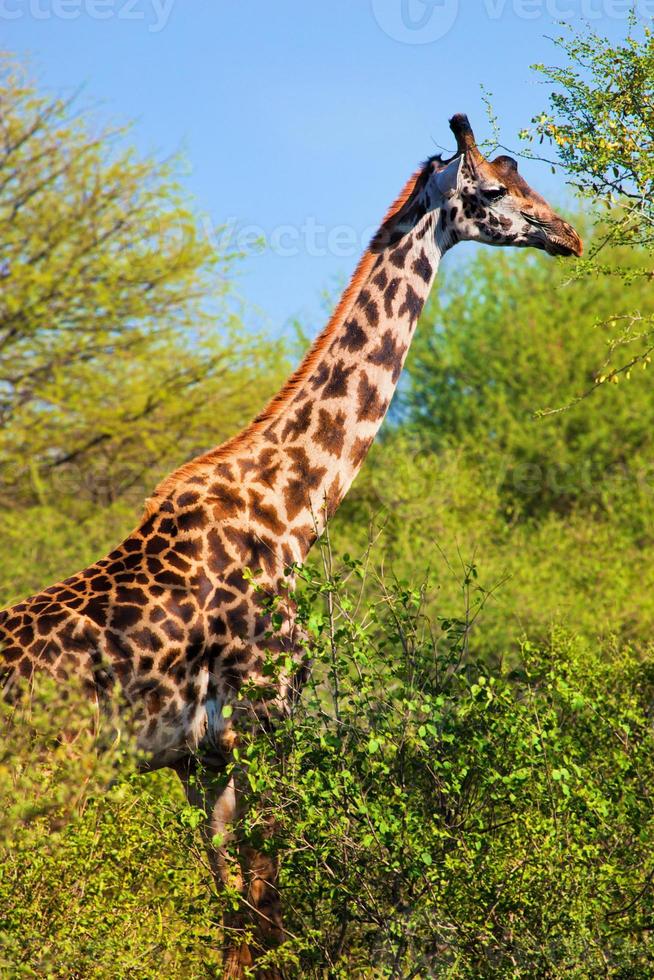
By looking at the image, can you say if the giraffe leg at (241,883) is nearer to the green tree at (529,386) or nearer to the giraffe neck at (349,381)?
the giraffe neck at (349,381)

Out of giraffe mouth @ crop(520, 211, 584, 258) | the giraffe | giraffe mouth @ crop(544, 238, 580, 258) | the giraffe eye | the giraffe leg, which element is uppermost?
the giraffe eye

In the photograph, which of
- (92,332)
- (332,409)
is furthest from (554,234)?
(92,332)

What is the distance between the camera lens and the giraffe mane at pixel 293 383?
18.6ft

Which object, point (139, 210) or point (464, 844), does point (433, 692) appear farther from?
point (139, 210)

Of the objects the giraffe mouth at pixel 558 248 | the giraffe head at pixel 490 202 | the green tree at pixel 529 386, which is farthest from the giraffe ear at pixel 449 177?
the green tree at pixel 529 386

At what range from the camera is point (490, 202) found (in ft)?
21.2

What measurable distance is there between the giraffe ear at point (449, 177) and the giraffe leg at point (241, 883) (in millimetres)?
3192

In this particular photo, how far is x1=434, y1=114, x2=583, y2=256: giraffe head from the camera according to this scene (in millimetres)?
6371

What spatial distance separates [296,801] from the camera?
4.70 metres

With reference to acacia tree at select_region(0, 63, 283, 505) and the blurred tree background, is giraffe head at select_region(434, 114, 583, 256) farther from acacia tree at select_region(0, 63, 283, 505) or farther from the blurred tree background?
acacia tree at select_region(0, 63, 283, 505)

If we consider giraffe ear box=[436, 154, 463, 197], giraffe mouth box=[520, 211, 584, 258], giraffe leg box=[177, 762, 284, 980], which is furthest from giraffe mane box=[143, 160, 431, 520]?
giraffe leg box=[177, 762, 284, 980]

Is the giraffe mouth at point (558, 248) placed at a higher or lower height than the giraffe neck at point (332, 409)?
higher

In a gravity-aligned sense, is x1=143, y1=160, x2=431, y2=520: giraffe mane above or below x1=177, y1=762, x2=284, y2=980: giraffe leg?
above

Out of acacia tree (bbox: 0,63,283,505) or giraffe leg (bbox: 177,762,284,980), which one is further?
acacia tree (bbox: 0,63,283,505)
